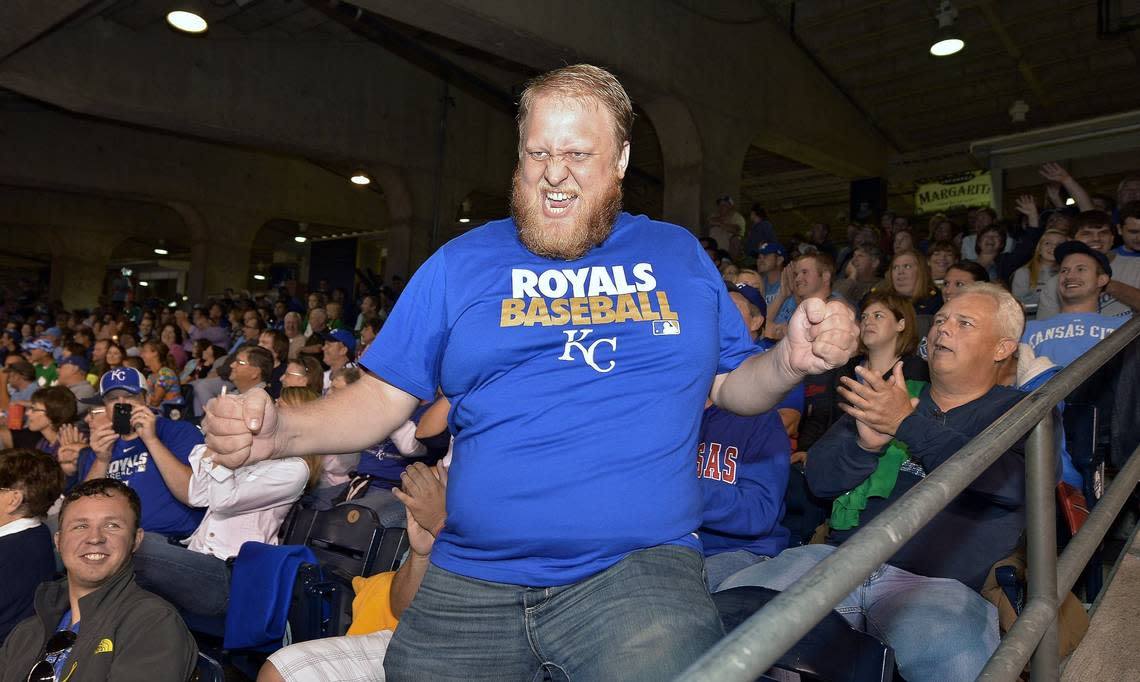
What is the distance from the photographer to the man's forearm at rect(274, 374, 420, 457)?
1461 mm

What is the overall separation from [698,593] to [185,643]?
204 centimetres

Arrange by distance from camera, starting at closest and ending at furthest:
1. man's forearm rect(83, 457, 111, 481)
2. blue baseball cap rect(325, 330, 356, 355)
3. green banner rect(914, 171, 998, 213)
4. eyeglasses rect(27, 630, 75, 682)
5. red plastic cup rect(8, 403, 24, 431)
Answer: eyeglasses rect(27, 630, 75, 682) → man's forearm rect(83, 457, 111, 481) → red plastic cup rect(8, 403, 24, 431) → blue baseball cap rect(325, 330, 356, 355) → green banner rect(914, 171, 998, 213)

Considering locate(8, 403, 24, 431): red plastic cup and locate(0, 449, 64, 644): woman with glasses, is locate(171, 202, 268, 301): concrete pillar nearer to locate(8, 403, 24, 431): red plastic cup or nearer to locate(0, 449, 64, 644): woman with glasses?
locate(8, 403, 24, 431): red plastic cup

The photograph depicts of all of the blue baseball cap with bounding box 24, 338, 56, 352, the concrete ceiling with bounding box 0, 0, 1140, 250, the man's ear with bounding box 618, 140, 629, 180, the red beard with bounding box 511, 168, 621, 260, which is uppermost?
the concrete ceiling with bounding box 0, 0, 1140, 250

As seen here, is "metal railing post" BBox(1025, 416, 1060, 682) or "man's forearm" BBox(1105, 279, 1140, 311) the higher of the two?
"man's forearm" BBox(1105, 279, 1140, 311)

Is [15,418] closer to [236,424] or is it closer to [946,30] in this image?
[236,424]

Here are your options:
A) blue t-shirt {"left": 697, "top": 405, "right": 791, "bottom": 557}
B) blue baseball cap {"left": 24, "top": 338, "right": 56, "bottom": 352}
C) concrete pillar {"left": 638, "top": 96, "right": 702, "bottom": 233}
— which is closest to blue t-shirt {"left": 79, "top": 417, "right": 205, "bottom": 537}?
blue t-shirt {"left": 697, "top": 405, "right": 791, "bottom": 557}

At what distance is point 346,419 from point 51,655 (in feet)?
6.25

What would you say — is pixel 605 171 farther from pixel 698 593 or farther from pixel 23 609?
pixel 23 609

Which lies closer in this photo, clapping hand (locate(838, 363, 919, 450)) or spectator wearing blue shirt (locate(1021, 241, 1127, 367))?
clapping hand (locate(838, 363, 919, 450))

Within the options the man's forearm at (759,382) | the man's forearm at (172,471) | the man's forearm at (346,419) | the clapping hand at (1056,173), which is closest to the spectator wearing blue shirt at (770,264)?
the clapping hand at (1056,173)

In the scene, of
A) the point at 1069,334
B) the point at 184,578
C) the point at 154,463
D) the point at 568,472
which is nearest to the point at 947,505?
the point at 568,472

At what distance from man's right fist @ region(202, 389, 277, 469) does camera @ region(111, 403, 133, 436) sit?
316 cm

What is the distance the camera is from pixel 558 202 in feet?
5.14
